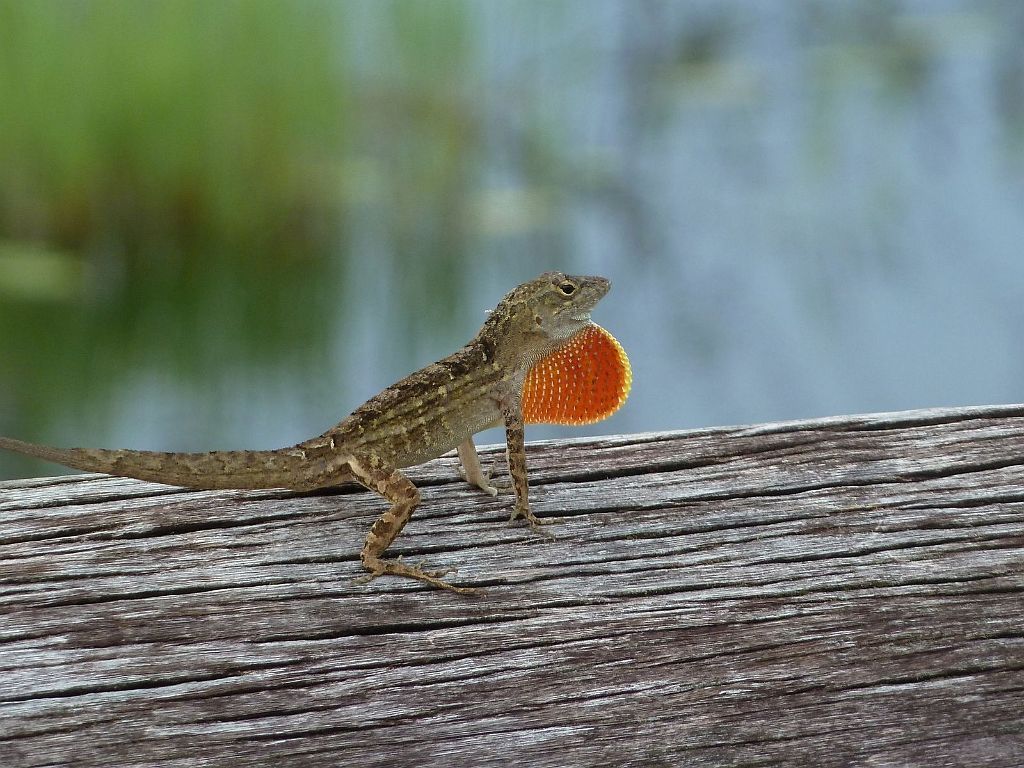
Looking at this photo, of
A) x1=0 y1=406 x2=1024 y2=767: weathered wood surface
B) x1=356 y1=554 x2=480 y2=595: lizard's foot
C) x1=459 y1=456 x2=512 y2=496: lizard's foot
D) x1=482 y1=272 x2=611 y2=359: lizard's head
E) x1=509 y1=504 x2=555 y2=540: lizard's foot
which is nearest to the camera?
x1=0 y1=406 x2=1024 y2=767: weathered wood surface

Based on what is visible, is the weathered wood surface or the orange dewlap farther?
the orange dewlap

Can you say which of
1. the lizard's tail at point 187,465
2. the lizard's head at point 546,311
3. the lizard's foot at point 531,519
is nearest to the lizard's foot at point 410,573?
the lizard's foot at point 531,519

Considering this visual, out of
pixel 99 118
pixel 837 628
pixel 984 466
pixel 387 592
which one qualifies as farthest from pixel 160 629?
pixel 99 118

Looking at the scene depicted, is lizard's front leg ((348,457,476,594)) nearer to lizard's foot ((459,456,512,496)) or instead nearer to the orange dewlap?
lizard's foot ((459,456,512,496))

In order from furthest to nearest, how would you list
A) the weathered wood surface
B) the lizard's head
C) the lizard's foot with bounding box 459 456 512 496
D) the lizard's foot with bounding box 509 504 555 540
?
1. the lizard's head
2. the lizard's foot with bounding box 459 456 512 496
3. the lizard's foot with bounding box 509 504 555 540
4. the weathered wood surface

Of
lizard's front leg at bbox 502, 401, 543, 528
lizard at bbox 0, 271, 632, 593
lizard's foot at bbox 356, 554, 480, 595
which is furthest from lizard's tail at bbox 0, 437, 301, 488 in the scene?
lizard's front leg at bbox 502, 401, 543, 528

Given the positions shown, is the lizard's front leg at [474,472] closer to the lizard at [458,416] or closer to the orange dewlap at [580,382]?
the lizard at [458,416]

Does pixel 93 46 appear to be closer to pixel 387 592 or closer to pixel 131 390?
pixel 131 390
